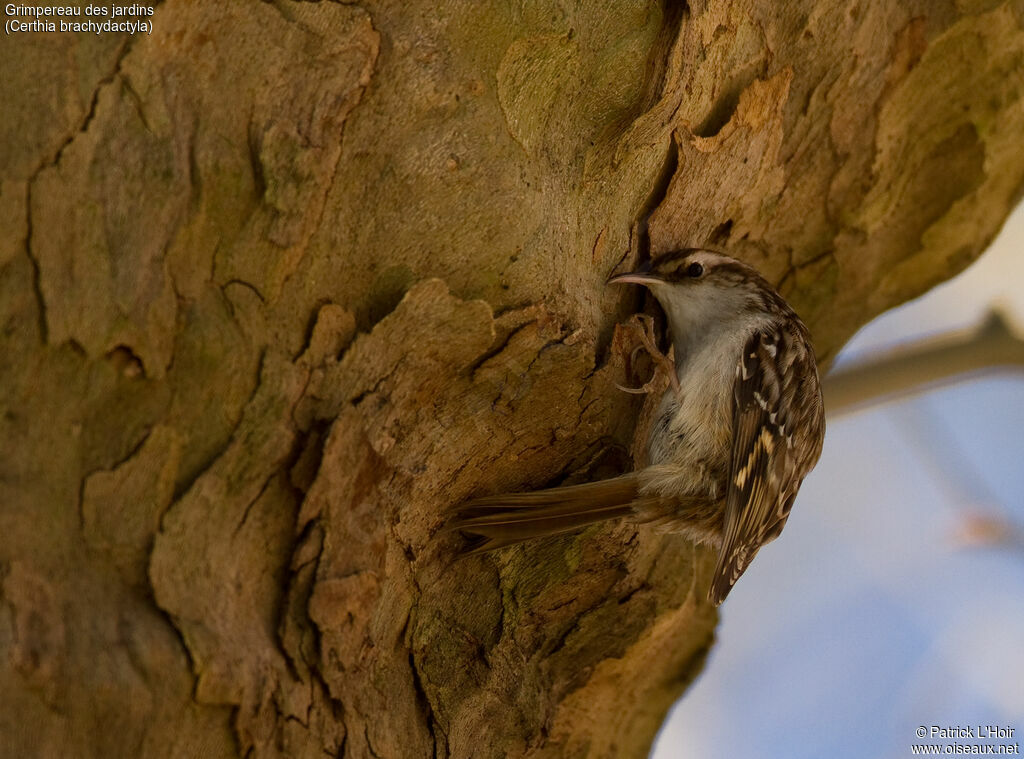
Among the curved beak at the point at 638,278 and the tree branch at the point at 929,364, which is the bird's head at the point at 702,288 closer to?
the curved beak at the point at 638,278

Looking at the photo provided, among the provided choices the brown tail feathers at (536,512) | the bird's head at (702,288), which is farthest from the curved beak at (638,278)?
the brown tail feathers at (536,512)

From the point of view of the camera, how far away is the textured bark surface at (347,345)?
1.24m

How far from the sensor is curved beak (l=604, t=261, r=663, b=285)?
1841 millimetres

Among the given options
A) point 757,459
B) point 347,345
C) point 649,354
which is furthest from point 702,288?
point 347,345

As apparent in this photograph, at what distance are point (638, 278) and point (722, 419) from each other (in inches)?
17.5

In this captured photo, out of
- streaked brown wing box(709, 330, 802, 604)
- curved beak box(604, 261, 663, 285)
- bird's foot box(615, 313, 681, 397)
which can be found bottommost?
streaked brown wing box(709, 330, 802, 604)

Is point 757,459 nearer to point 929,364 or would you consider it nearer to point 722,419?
point 722,419

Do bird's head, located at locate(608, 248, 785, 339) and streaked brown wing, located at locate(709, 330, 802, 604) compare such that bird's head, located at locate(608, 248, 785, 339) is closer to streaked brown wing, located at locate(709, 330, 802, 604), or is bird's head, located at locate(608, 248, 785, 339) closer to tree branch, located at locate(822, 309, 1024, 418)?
streaked brown wing, located at locate(709, 330, 802, 604)

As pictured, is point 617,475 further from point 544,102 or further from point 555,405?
point 544,102

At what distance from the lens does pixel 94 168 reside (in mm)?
1286

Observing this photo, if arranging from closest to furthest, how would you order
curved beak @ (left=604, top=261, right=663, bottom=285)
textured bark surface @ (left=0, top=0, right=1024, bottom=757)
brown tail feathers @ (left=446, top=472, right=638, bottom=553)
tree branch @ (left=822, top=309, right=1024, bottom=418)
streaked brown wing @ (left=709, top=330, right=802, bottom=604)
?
textured bark surface @ (left=0, top=0, right=1024, bottom=757) < brown tail feathers @ (left=446, top=472, right=638, bottom=553) < curved beak @ (left=604, top=261, right=663, bottom=285) < streaked brown wing @ (left=709, top=330, right=802, bottom=604) < tree branch @ (left=822, top=309, right=1024, bottom=418)

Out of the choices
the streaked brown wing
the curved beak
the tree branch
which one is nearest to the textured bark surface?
the curved beak

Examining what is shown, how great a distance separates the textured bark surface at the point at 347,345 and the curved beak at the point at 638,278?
4 cm

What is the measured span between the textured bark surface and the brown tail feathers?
4 centimetres
